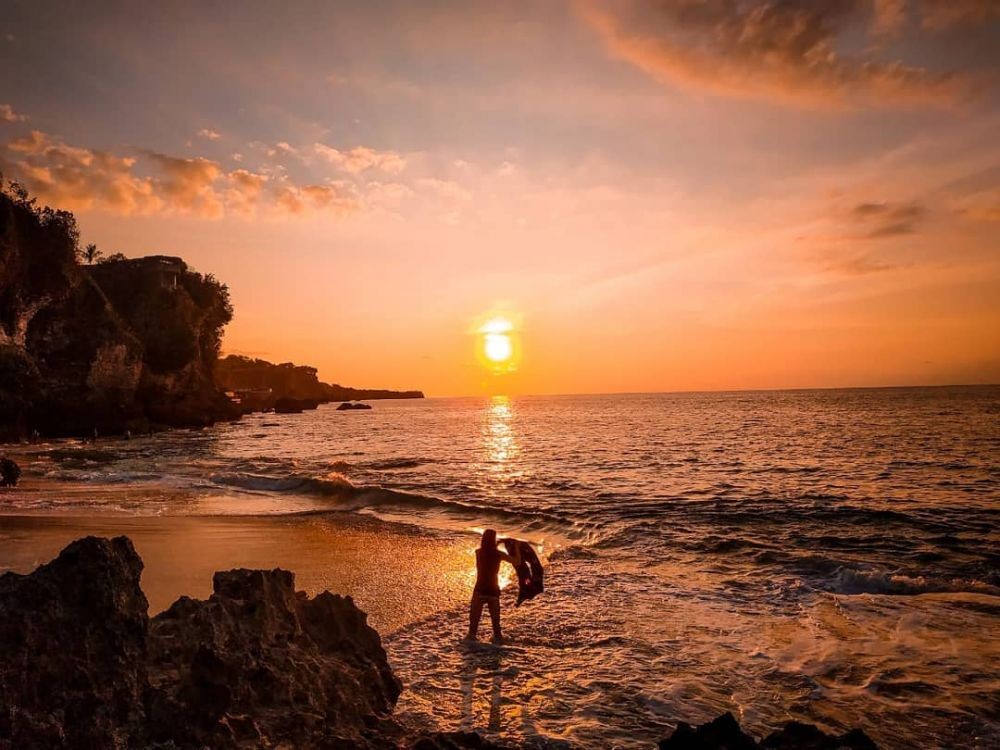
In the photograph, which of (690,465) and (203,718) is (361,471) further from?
(203,718)

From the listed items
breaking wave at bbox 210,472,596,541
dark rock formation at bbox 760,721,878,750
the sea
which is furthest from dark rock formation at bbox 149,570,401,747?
breaking wave at bbox 210,472,596,541

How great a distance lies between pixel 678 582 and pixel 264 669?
31.7 ft

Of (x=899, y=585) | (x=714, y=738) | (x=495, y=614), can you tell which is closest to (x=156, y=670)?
(x=714, y=738)

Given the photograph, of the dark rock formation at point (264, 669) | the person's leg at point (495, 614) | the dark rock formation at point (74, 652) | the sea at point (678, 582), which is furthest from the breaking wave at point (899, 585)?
the dark rock formation at point (74, 652)

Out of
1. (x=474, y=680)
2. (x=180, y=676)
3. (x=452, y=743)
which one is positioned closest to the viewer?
(x=180, y=676)

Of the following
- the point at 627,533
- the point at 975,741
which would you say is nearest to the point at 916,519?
the point at 627,533

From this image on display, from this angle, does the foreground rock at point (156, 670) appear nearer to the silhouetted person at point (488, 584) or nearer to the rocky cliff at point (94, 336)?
the silhouetted person at point (488, 584)

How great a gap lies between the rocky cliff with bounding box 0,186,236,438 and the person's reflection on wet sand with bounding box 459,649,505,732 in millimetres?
39799

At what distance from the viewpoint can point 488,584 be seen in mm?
8086

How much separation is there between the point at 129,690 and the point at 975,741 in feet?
26.4

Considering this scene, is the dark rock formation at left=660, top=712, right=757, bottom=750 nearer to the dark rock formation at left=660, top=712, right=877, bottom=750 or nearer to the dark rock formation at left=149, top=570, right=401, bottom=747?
the dark rock formation at left=660, top=712, right=877, bottom=750

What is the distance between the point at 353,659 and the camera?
5.57m

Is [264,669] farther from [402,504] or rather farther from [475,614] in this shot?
[402,504]

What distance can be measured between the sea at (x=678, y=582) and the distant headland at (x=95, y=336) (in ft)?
52.1
